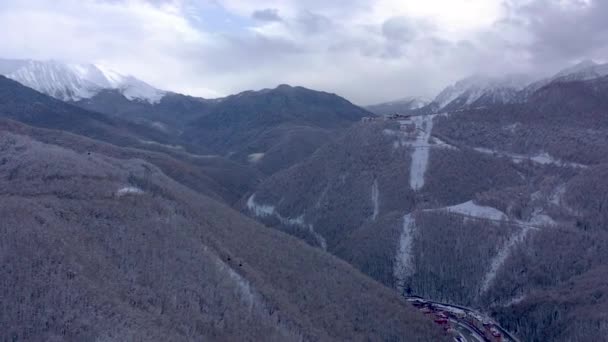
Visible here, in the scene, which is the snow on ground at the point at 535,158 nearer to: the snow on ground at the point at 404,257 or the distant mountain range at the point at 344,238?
the distant mountain range at the point at 344,238

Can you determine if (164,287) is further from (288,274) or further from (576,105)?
(576,105)

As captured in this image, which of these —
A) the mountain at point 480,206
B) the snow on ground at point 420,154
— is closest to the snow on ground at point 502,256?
the mountain at point 480,206

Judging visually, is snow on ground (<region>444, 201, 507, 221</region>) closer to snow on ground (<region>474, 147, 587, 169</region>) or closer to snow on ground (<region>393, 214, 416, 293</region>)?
snow on ground (<region>393, 214, 416, 293</region>)

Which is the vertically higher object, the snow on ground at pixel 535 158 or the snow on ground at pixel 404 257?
the snow on ground at pixel 535 158

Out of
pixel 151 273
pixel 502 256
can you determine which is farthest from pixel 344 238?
pixel 151 273

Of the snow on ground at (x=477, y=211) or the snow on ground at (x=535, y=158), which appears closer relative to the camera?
the snow on ground at (x=477, y=211)

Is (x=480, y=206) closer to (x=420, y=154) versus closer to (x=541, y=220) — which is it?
(x=541, y=220)
